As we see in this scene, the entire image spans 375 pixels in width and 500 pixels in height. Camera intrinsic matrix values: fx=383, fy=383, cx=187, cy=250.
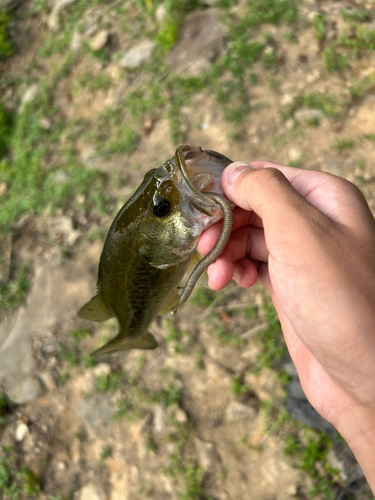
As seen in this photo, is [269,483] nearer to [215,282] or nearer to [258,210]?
[215,282]

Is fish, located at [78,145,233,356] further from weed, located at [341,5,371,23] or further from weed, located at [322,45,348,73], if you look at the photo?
weed, located at [341,5,371,23]

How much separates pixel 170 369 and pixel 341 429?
192 centimetres

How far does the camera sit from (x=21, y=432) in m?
3.88

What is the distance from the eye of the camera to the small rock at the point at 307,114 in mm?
4164

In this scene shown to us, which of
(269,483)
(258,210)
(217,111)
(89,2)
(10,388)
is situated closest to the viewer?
(258,210)

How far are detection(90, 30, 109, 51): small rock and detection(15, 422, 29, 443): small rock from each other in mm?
5134

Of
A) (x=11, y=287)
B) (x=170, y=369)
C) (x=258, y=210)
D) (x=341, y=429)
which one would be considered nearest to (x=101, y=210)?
(x=11, y=287)

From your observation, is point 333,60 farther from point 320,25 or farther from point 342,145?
point 342,145

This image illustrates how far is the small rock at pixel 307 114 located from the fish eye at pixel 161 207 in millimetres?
2822

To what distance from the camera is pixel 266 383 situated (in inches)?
134

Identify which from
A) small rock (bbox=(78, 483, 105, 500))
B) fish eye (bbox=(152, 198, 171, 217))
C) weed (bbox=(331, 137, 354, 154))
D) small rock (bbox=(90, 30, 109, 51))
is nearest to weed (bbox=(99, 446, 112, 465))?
small rock (bbox=(78, 483, 105, 500))

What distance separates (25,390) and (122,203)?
2371mm

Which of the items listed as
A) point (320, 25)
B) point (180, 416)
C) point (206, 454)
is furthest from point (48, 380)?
point (320, 25)

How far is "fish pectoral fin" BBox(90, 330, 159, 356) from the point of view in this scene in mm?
2893
